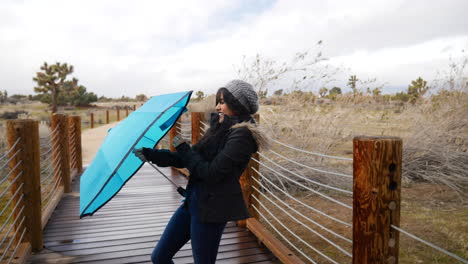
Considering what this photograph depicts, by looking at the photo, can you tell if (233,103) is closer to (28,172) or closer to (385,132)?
(28,172)

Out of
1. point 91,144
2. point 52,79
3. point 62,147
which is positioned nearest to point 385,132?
point 62,147

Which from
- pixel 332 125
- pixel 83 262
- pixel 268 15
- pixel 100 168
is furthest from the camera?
pixel 268 15

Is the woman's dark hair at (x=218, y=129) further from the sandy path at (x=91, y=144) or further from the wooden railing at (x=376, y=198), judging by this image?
the sandy path at (x=91, y=144)

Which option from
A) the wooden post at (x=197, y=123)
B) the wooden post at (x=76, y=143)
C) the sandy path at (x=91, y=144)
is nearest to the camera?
the wooden post at (x=197, y=123)

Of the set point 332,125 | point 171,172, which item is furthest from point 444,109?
point 171,172

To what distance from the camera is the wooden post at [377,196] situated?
1496 millimetres

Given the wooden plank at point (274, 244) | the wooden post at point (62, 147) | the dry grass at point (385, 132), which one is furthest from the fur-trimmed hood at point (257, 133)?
the wooden post at point (62, 147)

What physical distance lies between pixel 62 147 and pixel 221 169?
381cm

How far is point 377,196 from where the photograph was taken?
1.52m

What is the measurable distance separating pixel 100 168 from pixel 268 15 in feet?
23.4

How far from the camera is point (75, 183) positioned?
18.3ft

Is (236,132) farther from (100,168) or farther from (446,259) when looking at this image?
(446,259)

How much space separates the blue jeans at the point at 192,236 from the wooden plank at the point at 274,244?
938 millimetres

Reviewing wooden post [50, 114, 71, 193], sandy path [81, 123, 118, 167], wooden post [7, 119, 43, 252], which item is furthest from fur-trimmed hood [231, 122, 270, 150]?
sandy path [81, 123, 118, 167]
